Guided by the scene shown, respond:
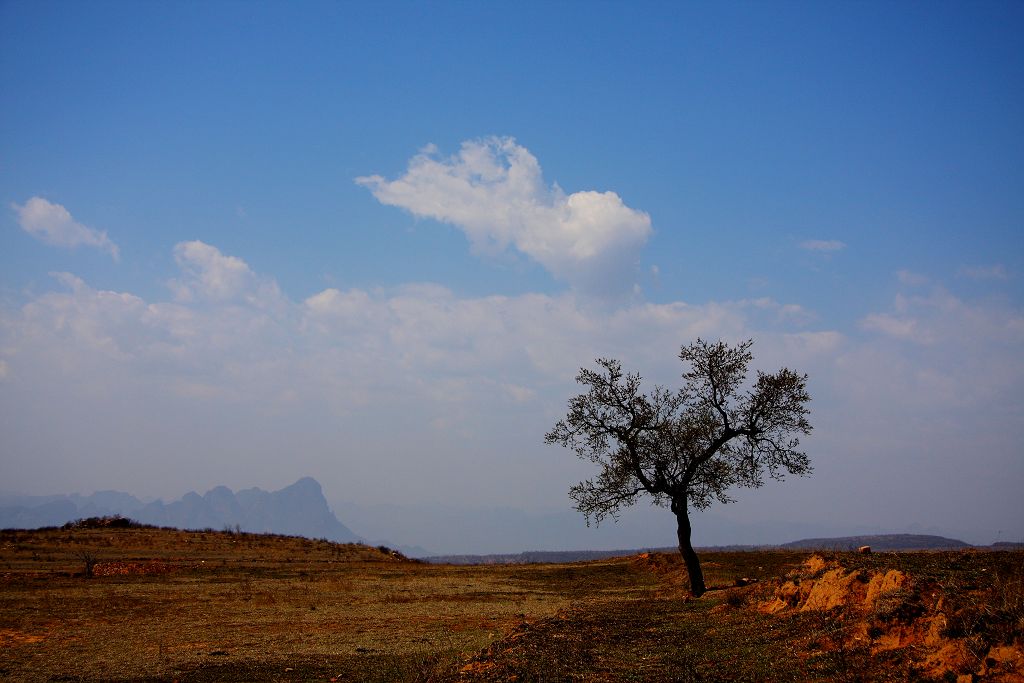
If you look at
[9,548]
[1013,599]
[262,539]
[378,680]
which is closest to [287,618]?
[378,680]

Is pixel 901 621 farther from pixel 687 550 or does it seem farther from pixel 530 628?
pixel 687 550

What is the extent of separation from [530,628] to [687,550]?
1363cm

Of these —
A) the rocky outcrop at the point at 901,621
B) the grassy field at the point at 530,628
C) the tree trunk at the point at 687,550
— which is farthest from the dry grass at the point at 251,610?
the rocky outcrop at the point at 901,621

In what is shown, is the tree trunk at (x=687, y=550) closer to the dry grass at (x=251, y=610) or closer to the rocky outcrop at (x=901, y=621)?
the dry grass at (x=251, y=610)

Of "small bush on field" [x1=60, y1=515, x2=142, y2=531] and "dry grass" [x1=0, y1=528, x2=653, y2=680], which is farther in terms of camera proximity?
"small bush on field" [x1=60, y1=515, x2=142, y2=531]

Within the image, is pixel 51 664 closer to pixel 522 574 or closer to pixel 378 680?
pixel 378 680

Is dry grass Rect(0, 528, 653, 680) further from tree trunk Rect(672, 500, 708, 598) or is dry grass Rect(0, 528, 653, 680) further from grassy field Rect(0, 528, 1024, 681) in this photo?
tree trunk Rect(672, 500, 708, 598)

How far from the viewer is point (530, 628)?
19.8 metres

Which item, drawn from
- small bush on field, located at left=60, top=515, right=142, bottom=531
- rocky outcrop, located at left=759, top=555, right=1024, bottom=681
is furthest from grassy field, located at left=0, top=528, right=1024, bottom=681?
small bush on field, located at left=60, top=515, right=142, bottom=531

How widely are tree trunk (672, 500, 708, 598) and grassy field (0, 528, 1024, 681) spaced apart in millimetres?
839

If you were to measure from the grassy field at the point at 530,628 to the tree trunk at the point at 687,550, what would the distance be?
0.84 metres

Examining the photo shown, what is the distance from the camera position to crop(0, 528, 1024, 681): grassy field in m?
12.4

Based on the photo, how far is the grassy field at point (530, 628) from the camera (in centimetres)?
1238

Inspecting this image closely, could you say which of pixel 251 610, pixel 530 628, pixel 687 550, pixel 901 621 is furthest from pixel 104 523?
pixel 901 621
